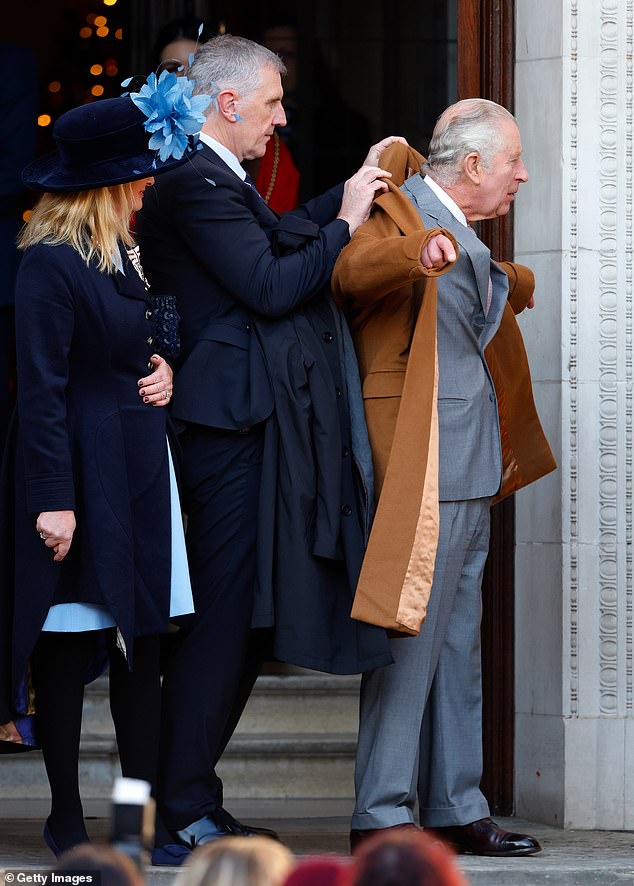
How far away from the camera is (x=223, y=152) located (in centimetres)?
371

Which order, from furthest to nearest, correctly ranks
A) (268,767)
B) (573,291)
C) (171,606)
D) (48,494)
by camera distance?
(268,767), (573,291), (171,606), (48,494)

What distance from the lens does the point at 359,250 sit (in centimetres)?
352

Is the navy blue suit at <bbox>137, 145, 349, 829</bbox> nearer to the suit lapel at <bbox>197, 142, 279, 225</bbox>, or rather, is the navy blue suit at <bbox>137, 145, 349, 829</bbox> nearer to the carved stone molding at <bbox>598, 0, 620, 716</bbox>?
the suit lapel at <bbox>197, 142, 279, 225</bbox>

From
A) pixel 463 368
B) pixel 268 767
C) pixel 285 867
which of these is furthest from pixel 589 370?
pixel 285 867

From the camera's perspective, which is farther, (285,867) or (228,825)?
(228,825)

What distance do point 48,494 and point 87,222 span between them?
635 mm

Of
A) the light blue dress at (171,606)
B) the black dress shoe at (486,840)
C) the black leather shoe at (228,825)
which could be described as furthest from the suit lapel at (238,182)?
the black dress shoe at (486,840)

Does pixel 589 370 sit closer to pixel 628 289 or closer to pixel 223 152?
pixel 628 289

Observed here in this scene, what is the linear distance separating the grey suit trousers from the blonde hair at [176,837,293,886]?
206 centimetres

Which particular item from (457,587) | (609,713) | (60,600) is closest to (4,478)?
(60,600)

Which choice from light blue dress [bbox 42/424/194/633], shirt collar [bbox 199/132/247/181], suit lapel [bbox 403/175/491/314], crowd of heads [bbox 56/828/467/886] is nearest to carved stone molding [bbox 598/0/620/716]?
suit lapel [bbox 403/175/491/314]

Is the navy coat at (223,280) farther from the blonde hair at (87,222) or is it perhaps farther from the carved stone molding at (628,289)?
the carved stone molding at (628,289)

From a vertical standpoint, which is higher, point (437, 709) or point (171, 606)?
point (171, 606)

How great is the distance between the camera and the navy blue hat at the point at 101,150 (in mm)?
3375
